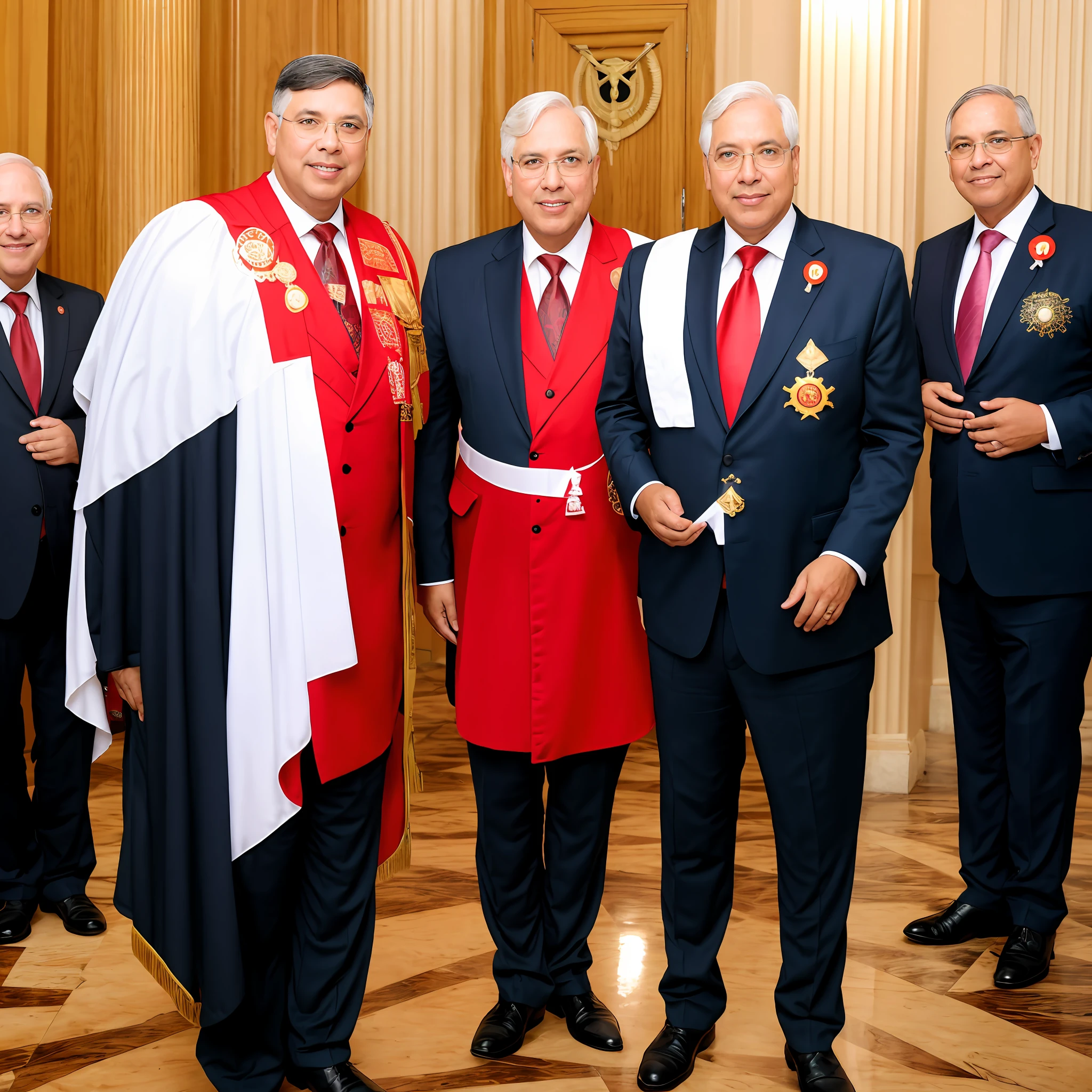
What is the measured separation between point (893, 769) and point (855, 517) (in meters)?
2.43

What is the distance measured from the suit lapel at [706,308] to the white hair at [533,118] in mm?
330

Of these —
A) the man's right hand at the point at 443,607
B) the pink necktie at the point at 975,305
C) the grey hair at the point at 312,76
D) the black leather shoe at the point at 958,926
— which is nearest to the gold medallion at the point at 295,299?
the grey hair at the point at 312,76

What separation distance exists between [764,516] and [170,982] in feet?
4.55

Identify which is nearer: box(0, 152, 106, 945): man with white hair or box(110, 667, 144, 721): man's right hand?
box(110, 667, 144, 721): man's right hand

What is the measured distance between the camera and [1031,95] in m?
4.88

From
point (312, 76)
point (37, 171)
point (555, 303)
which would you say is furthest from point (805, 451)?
point (37, 171)

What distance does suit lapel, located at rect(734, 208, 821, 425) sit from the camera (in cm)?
222

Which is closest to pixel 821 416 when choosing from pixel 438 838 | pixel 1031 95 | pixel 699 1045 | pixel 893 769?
pixel 699 1045

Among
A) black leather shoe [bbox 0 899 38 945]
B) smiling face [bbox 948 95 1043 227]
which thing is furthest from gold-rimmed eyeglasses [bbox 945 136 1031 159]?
black leather shoe [bbox 0 899 38 945]

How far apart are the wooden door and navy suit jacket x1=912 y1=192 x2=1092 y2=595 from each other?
2777 millimetres

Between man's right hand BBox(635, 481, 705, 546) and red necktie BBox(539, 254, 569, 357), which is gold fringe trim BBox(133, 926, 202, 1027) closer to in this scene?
man's right hand BBox(635, 481, 705, 546)

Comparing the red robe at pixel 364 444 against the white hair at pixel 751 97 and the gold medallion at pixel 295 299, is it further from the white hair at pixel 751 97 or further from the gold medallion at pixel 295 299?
the white hair at pixel 751 97

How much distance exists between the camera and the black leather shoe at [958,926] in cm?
307

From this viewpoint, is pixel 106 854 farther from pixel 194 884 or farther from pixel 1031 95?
pixel 1031 95
